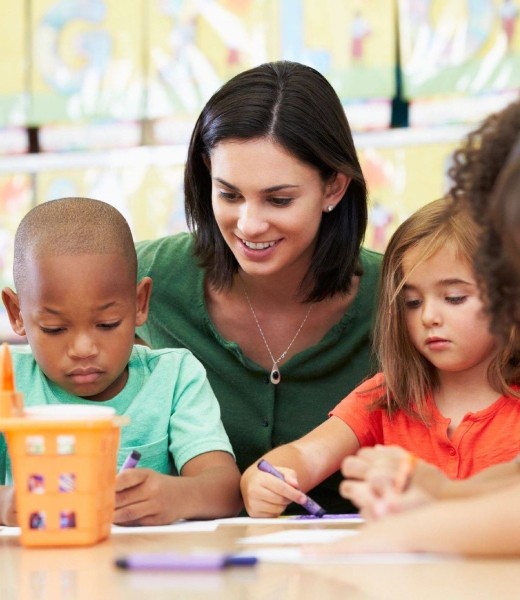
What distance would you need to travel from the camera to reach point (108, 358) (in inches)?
59.9

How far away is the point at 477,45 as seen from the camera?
3.05 meters

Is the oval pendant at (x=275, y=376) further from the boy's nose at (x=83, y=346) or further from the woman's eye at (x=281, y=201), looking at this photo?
the boy's nose at (x=83, y=346)

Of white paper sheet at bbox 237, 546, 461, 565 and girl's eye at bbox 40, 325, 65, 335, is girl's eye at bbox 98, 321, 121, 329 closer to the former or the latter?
girl's eye at bbox 40, 325, 65, 335

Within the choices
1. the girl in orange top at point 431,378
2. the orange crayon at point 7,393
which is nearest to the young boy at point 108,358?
the girl in orange top at point 431,378

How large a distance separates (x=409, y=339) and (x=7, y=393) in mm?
807

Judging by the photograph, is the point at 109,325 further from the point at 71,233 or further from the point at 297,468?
the point at 297,468

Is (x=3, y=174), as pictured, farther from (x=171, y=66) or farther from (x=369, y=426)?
(x=369, y=426)

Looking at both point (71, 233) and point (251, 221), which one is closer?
point (71, 233)

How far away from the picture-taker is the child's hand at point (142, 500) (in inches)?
52.4

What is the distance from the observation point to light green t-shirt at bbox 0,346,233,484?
159cm

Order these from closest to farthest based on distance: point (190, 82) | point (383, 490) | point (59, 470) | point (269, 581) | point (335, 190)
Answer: point (269, 581) → point (383, 490) → point (59, 470) → point (335, 190) → point (190, 82)

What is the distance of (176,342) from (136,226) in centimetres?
131

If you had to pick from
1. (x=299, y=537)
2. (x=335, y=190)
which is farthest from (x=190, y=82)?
(x=299, y=537)

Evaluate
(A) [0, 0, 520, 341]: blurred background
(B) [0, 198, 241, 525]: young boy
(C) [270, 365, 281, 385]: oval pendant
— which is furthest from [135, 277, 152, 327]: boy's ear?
(A) [0, 0, 520, 341]: blurred background
